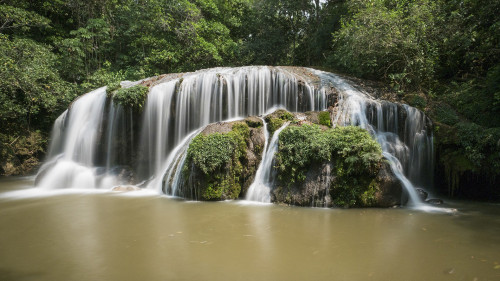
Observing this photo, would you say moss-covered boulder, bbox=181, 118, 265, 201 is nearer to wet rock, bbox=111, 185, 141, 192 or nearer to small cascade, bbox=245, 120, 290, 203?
small cascade, bbox=245, 120, 290, 203

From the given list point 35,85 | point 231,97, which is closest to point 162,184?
point 231,97

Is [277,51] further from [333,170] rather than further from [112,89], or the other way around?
[333,170]

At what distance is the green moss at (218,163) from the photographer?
24.2ft

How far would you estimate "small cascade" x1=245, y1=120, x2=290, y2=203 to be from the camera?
24.2ft

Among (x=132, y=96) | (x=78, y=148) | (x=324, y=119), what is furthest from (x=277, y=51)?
(x=78, y=148)

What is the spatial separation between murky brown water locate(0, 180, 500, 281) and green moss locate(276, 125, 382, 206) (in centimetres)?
58

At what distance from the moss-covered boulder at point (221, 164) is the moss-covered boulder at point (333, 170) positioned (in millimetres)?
931

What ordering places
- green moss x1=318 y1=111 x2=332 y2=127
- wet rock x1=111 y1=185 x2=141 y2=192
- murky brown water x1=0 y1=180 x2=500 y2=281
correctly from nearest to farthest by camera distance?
murky brown water x1=0 y1=180 x2=500 y2=281, green moss x1=318 y1=111 x2=332 y2=127, wet rock x1=111 y1=185 x2=141 y2=192

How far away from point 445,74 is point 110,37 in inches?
811

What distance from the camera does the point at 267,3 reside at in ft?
67.7

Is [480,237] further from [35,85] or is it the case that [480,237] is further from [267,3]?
[267,3]

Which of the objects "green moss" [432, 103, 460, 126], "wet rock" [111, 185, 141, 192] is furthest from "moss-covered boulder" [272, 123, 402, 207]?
"wet rock" [111, 185, 141, 192]

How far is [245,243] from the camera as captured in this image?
14.4 ft

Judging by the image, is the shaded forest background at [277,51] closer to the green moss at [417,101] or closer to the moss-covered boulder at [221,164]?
the green moss at [417,101]
